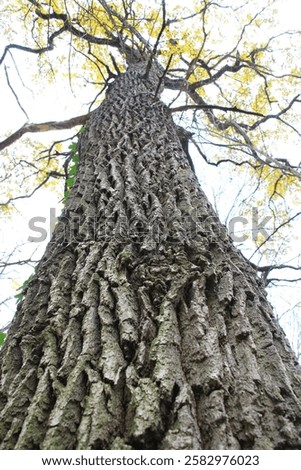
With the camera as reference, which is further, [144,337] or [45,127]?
[45,127]

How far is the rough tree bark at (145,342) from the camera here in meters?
0.97

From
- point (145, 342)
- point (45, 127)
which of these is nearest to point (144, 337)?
point (145, 342)

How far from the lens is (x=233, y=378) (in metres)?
1.11

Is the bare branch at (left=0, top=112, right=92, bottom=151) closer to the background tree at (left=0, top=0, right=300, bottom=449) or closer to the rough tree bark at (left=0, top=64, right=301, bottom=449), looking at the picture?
the background tree at (left=0, top=0, right=300, bottom=449)

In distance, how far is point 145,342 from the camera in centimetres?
121

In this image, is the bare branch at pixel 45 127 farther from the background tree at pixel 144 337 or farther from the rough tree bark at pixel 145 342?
the rough tree bark at pixel 145 342

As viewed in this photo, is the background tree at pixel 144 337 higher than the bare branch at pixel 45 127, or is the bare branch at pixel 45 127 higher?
the bare branch at pixel 45 127

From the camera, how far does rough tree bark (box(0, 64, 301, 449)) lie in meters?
0.97

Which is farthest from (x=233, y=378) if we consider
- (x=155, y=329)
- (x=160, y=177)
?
(x=160, y=177)

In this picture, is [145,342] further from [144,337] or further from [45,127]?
[45,127]

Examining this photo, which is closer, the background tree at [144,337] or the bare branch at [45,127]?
the background tree at [144,337]

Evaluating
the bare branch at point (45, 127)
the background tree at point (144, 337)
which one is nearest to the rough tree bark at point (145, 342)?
the background tree at point (144, 337)

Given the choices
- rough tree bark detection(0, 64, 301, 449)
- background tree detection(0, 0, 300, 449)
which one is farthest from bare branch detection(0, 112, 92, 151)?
rough tree bark detection(0, 64, 301, 449)

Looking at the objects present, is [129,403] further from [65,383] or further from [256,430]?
[256,430]
